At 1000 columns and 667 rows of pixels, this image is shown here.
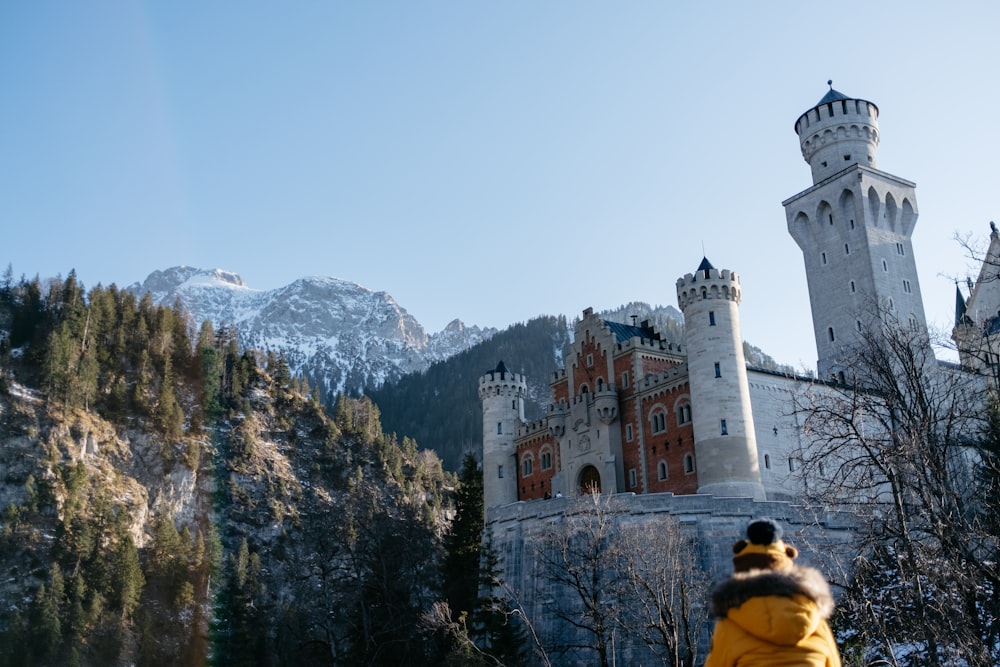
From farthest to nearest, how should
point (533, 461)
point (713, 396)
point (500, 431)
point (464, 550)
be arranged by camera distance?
point (500, 431) → point (533, 461) → point (464, 550) → point (713, 396)

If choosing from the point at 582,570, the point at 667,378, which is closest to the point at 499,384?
the point at 667,378

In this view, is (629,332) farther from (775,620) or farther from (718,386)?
(775,620)

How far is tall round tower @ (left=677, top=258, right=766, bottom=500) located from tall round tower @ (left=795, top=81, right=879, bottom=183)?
18083 mm

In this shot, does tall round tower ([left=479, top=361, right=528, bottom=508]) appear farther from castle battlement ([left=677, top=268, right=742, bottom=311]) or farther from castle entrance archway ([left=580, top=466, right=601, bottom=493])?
castle battlement ([left=677, top=268, right=742, bottom=311])

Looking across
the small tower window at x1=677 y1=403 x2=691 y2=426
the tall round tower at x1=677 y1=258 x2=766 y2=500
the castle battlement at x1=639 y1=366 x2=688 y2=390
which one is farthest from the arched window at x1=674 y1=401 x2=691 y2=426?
the tall round tower at x1=677 y1=258 x2=766 y2=500

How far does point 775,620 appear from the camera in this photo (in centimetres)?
541

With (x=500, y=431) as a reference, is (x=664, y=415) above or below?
below

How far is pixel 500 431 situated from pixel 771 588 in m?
63.0

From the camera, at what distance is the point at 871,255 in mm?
61781

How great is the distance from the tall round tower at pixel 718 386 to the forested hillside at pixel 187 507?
1569 centimetres

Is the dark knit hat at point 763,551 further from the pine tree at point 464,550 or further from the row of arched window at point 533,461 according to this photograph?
the row of arched window at point 533,461

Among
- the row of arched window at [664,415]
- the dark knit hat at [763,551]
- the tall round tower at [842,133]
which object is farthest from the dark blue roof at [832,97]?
the dark knit hat at [763,551]

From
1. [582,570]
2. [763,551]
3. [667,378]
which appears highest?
[667,378]

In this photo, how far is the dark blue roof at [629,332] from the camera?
6017 centimetres
